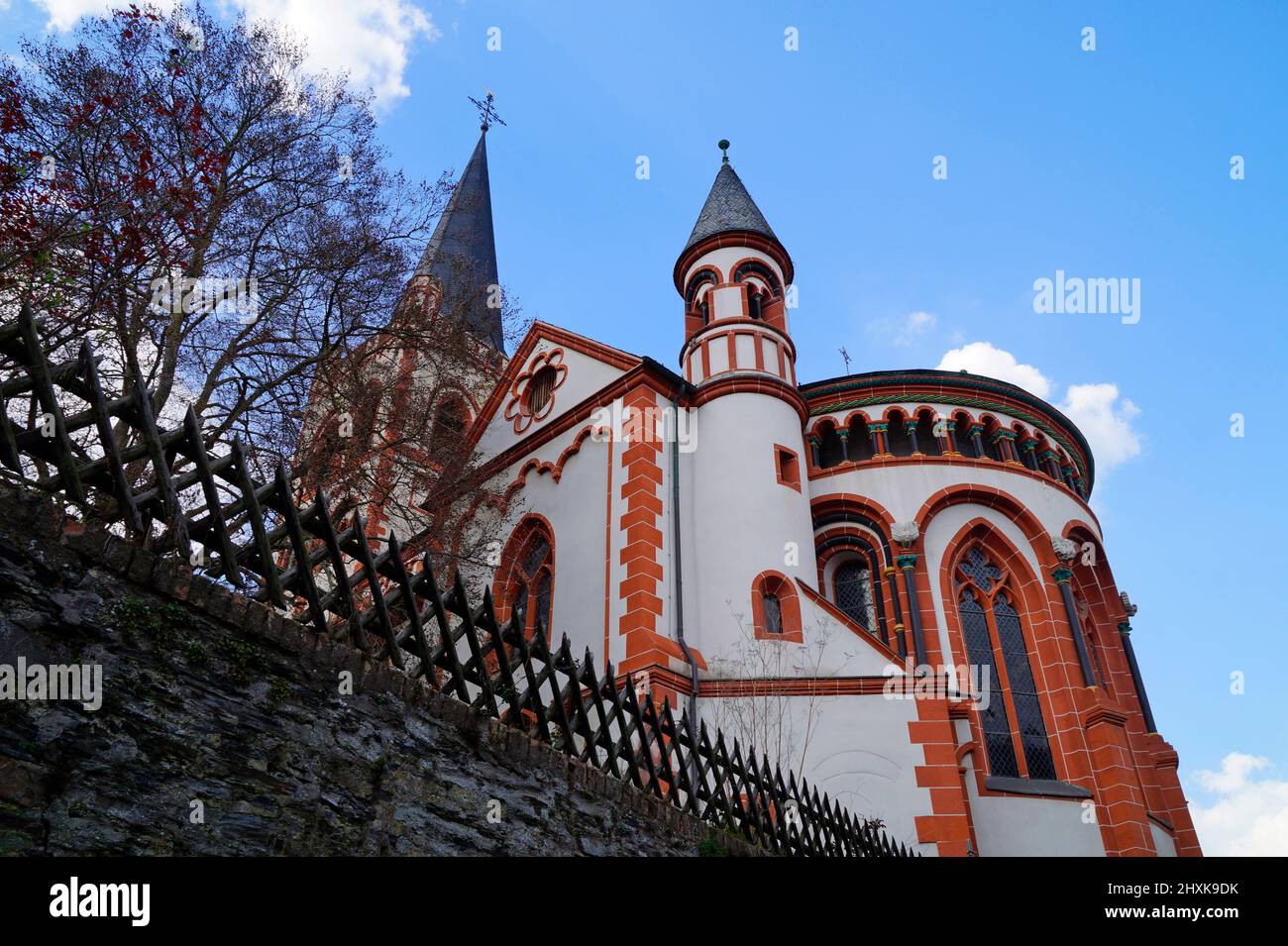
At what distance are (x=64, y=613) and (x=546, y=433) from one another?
47.2ft

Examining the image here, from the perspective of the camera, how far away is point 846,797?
40.1 feet

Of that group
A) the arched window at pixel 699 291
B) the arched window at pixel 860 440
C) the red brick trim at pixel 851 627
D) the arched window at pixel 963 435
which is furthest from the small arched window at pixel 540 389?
the arched window at pixel 963 435

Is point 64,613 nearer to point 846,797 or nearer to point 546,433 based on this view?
point 846,797

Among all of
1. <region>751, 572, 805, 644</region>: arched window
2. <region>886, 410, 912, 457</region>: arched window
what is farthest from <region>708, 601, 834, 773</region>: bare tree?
<region>886, 410, 912, 457</region>: arched window

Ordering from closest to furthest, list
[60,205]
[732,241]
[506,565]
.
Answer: [60,205] < [506,565] < [732,241]

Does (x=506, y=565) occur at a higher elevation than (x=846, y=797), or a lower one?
higher

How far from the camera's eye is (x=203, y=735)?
408 cm

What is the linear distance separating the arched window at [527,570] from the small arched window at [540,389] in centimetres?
295

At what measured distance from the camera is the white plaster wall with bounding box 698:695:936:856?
12.1 m

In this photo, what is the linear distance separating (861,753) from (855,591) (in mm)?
5540

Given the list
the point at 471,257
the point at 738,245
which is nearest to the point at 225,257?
the point at 738,245

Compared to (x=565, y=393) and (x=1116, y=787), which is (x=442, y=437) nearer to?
(x=565, y=393)
